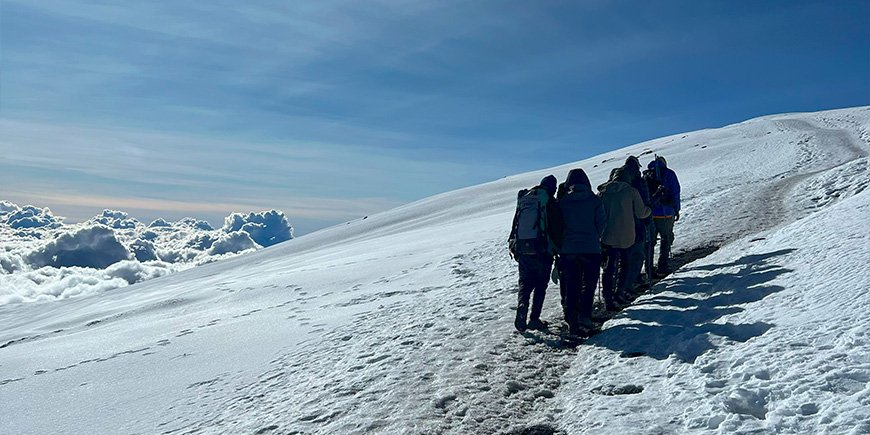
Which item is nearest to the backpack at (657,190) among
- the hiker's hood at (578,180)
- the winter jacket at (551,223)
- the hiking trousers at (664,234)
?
the hiking trousers at (664,234)

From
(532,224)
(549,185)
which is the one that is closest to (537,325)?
(532,224)

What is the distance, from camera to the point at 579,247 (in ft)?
24.6

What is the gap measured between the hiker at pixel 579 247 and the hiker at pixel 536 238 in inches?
6.4

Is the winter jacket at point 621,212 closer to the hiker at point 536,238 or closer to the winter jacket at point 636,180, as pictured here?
the winter jacket at point 636,180

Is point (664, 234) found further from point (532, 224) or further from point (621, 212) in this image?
point (532, 224)

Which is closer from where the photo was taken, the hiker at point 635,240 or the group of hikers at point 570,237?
the group of hikers at point 570,237

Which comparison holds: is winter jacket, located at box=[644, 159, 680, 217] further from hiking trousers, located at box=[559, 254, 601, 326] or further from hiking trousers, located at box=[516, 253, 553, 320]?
hiking trousers, located at box=[516, 253, 553, 320]

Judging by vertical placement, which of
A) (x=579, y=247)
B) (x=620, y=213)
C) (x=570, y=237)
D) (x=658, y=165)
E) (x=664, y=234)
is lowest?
(x=664, y=234)

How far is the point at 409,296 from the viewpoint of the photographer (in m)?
13.1

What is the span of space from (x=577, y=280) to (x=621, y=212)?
4.97ft

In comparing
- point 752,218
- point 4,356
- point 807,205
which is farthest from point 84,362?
point 807,205

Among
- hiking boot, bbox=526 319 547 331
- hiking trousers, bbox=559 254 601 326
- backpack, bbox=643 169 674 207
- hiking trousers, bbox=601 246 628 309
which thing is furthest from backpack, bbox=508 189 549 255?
backpack, bbox=643 169 674 207

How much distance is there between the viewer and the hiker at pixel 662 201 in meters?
10.6

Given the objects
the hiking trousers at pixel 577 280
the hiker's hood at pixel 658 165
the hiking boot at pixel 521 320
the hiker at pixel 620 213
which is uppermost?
the hiker's hood at pixel 658 165
